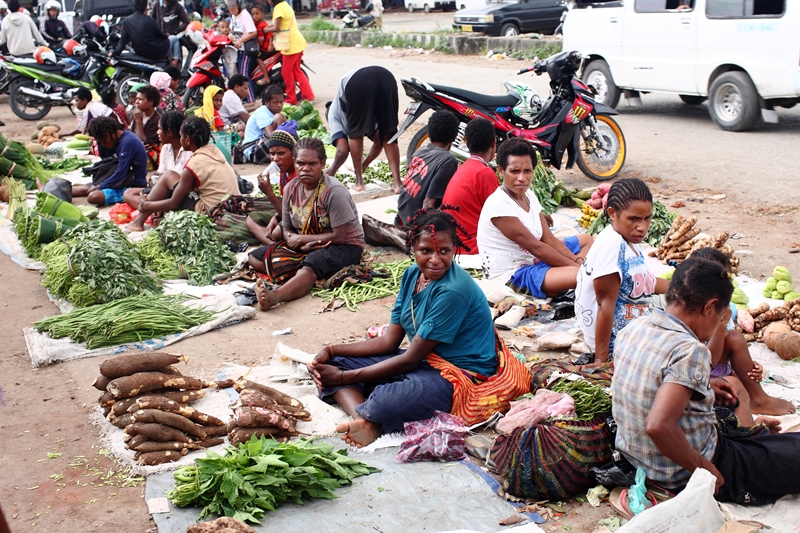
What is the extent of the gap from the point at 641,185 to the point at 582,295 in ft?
2.22

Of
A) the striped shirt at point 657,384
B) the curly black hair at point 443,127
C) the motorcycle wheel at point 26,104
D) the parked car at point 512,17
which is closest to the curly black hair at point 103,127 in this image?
the curly black hair at point 443,127

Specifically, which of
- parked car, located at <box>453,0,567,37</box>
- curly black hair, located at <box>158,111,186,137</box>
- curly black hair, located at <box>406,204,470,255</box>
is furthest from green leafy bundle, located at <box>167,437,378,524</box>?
parked car, located at <box>453,0,567,37</box>

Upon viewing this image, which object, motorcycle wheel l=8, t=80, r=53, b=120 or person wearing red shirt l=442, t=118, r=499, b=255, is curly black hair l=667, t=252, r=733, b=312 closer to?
person wearing red shirt l=442, t=118, r=499, b=255

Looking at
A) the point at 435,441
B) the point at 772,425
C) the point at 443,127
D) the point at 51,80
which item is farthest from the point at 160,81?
the point at 772,425

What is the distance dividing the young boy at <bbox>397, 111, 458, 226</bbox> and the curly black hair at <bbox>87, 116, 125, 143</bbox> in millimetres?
3463

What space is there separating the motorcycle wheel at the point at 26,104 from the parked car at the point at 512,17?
1078 centimetres

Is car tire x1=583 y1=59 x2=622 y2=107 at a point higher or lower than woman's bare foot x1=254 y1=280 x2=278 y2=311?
higher

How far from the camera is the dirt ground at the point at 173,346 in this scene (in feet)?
11.5

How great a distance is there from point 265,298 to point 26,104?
10.3 meters

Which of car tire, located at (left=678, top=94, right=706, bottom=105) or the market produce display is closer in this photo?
the market produce display

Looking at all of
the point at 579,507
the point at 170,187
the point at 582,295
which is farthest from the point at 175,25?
the point at 579,507

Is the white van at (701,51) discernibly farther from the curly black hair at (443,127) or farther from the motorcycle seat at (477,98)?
the curly black hair at (443,127)

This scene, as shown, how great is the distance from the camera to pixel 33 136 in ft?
39.9

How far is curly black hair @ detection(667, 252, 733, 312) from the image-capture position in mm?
2963
